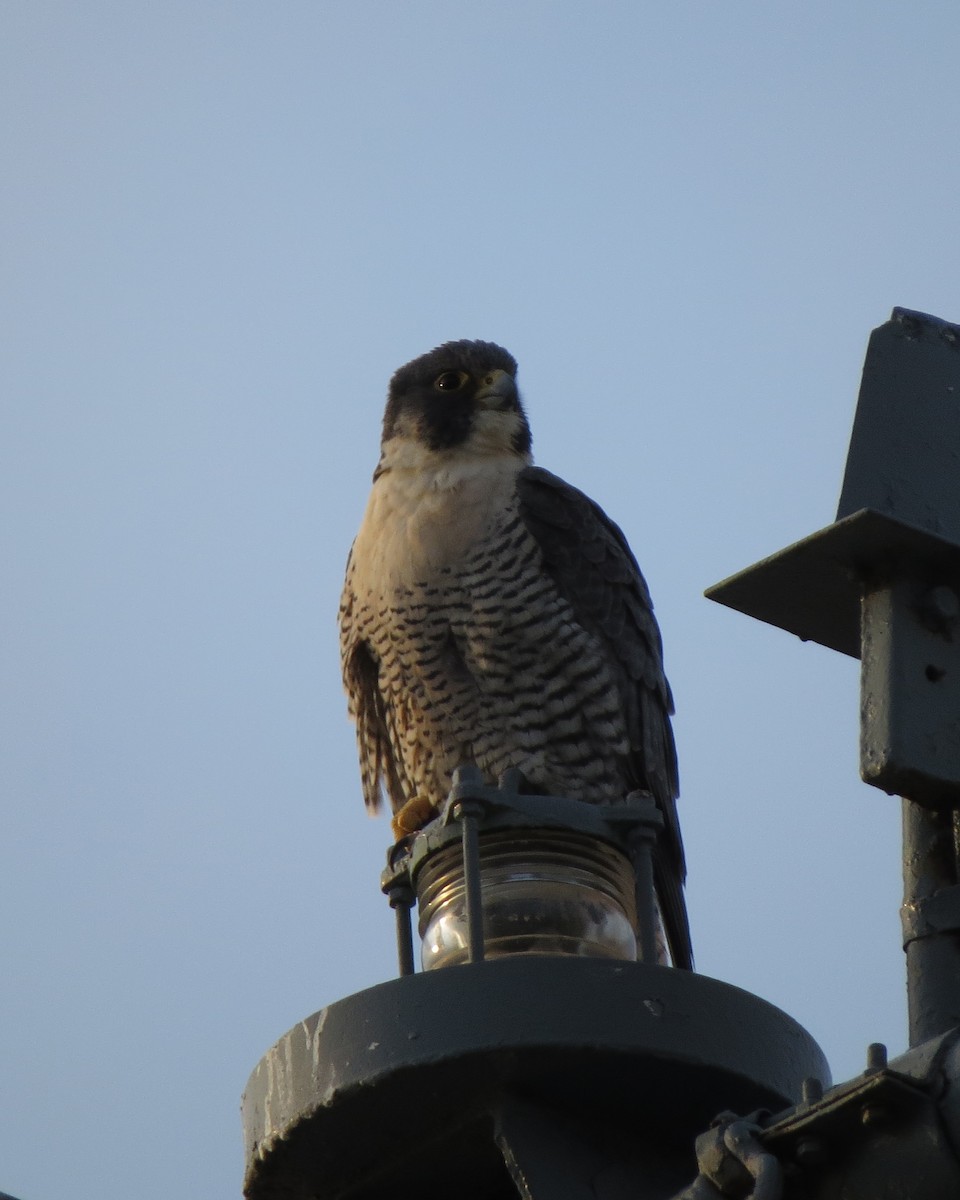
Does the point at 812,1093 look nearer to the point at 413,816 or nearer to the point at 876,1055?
the point at 876,1055

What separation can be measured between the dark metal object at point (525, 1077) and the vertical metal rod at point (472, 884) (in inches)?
7.6

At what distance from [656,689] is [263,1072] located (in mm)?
4304

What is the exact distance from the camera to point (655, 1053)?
2.80 m

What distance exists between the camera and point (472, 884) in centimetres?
315

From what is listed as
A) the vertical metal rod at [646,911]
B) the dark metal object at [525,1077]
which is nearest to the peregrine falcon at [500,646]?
the vertical metal rod at [646,911]

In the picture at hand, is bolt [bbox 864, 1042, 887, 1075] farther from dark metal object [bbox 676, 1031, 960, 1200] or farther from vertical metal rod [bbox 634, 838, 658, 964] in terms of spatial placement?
vertical metal rod [bbox 634, 838, 658, 964]

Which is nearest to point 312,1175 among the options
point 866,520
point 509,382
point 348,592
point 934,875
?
point 934,875

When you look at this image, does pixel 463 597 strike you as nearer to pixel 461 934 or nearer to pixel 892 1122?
pixel 461 934

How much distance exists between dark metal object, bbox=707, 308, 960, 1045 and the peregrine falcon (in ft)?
12.5

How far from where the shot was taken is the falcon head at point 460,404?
758 cm

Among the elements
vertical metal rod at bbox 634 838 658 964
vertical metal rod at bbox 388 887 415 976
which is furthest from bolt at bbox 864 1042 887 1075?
vertical metal rod at bbox 388 887 415 976

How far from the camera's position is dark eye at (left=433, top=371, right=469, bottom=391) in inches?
308

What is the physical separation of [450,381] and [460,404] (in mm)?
163

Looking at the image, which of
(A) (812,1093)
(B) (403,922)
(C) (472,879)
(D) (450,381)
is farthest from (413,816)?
(A) (812,1093)
